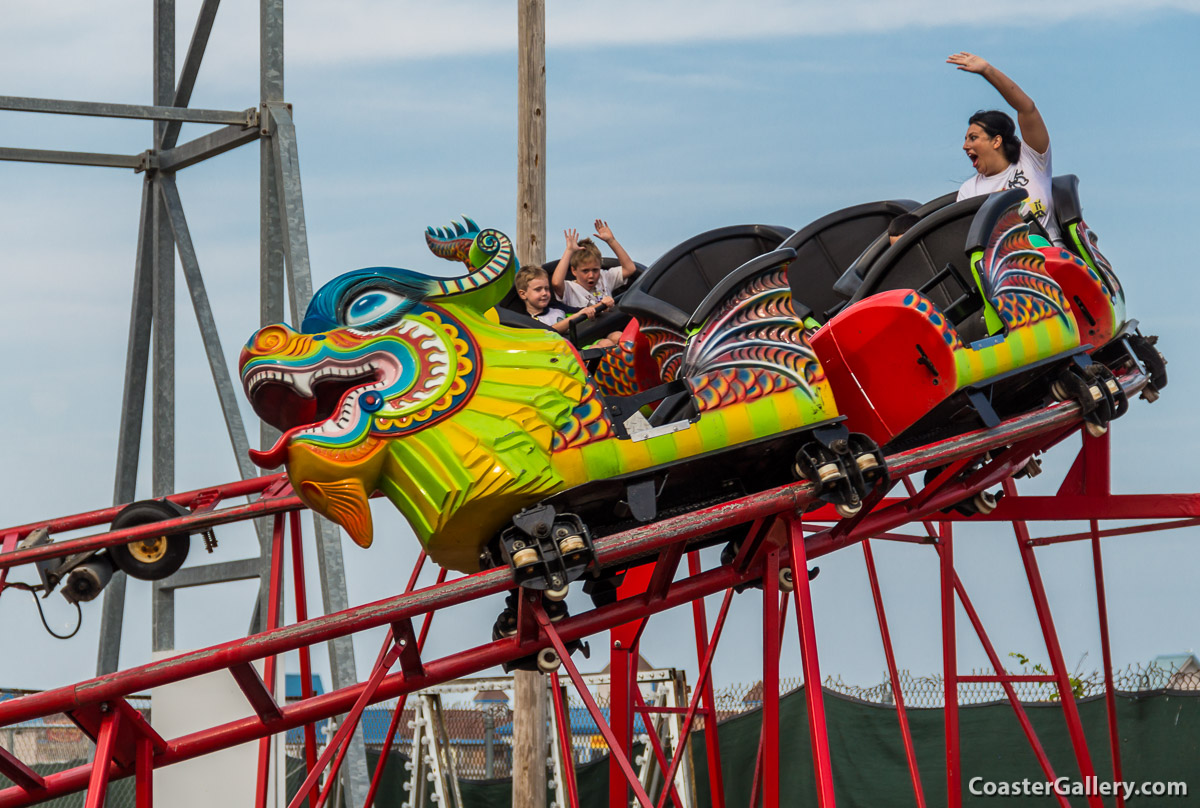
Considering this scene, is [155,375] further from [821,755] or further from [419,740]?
[821,755]

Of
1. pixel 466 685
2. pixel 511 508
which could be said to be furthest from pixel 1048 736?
pixel 511 508

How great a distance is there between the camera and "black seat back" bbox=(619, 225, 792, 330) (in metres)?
5.85

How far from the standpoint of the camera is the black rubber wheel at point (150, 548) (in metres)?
5.78

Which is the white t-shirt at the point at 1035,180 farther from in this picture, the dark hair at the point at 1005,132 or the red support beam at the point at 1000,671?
the red support beam at the point at 1000,671

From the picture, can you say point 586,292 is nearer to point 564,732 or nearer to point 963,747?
point 564,732

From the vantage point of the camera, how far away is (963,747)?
10234mm

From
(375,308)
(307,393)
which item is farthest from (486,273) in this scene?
(307,393)

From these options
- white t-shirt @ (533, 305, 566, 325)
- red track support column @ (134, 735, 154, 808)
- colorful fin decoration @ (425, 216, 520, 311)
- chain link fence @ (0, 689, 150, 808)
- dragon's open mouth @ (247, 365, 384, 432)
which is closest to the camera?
red track support column @ (134, 735, 154, 808)

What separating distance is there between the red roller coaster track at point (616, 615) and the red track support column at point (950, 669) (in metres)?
0.01

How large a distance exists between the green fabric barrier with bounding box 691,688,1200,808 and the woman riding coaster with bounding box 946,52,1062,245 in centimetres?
483

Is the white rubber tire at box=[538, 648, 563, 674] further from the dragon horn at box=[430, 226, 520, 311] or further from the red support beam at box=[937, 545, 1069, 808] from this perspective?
the red support beam at box=[937, 545, 1069, 808]

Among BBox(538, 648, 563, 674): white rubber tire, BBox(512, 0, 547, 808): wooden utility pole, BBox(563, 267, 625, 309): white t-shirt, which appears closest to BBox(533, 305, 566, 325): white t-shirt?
BBox(563, 267, 625, 309): white t-shirt

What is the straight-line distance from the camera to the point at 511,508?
448cm

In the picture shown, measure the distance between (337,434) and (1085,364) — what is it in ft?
10.1
